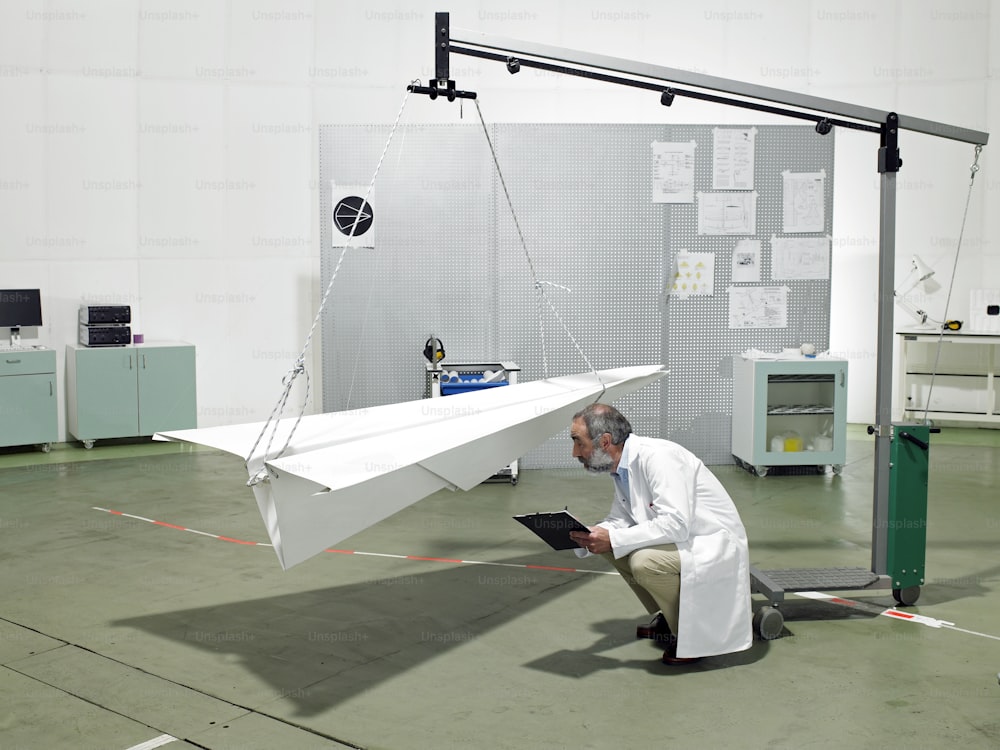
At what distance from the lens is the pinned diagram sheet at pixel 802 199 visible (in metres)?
7.11

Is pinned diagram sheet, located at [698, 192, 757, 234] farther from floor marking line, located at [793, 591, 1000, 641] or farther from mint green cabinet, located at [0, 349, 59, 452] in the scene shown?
mint green cabinet, located at [0, 349, 59, 452]

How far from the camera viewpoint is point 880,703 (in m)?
3.20

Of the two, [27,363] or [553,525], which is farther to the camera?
[27,363]

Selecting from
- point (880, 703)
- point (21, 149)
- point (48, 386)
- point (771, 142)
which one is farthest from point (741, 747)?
point (21, 149)

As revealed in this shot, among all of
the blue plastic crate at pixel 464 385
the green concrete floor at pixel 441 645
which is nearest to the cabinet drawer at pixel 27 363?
the green concrete floor at pixel 441 645

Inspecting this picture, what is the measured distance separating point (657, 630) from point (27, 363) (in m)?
5.57

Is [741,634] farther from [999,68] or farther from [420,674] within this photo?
[999,68]

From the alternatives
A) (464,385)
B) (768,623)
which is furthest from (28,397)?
(768,623)

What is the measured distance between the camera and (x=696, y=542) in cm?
346

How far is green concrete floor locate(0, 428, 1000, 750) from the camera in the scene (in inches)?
119

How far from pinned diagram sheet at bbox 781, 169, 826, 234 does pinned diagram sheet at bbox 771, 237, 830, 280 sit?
98mm

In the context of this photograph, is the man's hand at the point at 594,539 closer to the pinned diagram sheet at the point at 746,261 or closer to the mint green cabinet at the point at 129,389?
the pinned diagram sheet at the point at 746,261

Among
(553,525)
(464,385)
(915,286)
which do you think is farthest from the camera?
(915,286)

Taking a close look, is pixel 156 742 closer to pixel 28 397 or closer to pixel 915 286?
pixel 28 397
